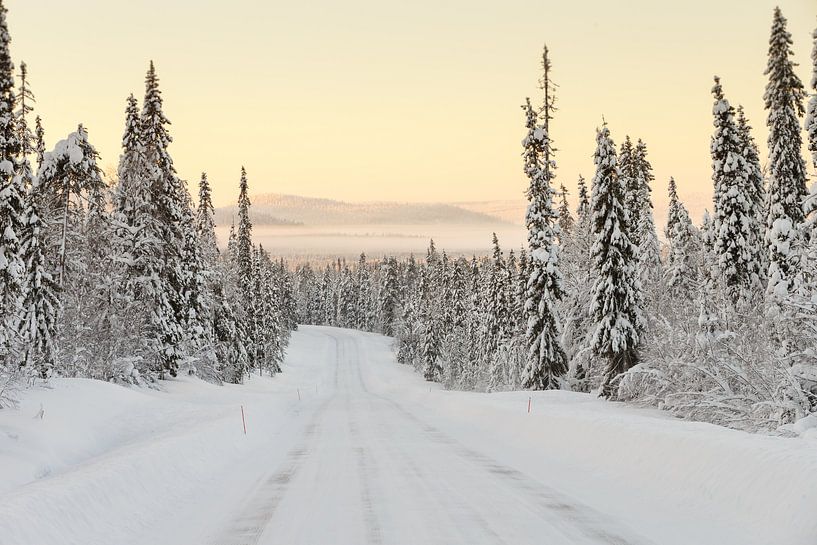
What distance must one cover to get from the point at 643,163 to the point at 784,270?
2206cm

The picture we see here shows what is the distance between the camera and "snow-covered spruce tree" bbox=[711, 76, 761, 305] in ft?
110

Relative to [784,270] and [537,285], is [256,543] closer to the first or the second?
[784,270]

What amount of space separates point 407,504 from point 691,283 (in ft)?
138

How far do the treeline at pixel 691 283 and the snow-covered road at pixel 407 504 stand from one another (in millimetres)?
7532

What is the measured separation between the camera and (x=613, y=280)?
31.3 m

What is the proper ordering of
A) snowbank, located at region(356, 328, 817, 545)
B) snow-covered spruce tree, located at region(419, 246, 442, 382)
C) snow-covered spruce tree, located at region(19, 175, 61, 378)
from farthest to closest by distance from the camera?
snow-covered spruce tree, located at region(419, 246, 442, 382) < snow-covered spruce tree, located at region(19, 175, 61, 378) < snowbank, located at region(356, 328, 817, 545)

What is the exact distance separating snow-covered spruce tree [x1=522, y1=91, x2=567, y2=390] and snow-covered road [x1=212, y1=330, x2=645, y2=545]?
21.3 metres

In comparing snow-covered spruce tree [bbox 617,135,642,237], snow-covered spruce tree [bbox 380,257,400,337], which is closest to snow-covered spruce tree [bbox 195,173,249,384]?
snow-covered spruce tree [bbox 617,135,642,237]

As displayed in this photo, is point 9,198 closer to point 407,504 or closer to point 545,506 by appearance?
point 407,504

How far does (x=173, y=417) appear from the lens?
24750mm

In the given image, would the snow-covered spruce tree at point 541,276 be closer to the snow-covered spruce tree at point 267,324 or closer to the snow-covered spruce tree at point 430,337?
the snow-covered spruce tree at point 267,324

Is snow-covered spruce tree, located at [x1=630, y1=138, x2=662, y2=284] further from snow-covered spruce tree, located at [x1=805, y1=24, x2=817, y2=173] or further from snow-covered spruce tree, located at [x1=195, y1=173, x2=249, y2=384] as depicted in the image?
snow-covered spruce tree, located at [x1=195, y1=173, x2=249, y2=384]

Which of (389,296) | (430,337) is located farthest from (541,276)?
(389,296)

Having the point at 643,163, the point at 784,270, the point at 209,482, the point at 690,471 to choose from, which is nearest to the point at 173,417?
the point at 209,482
